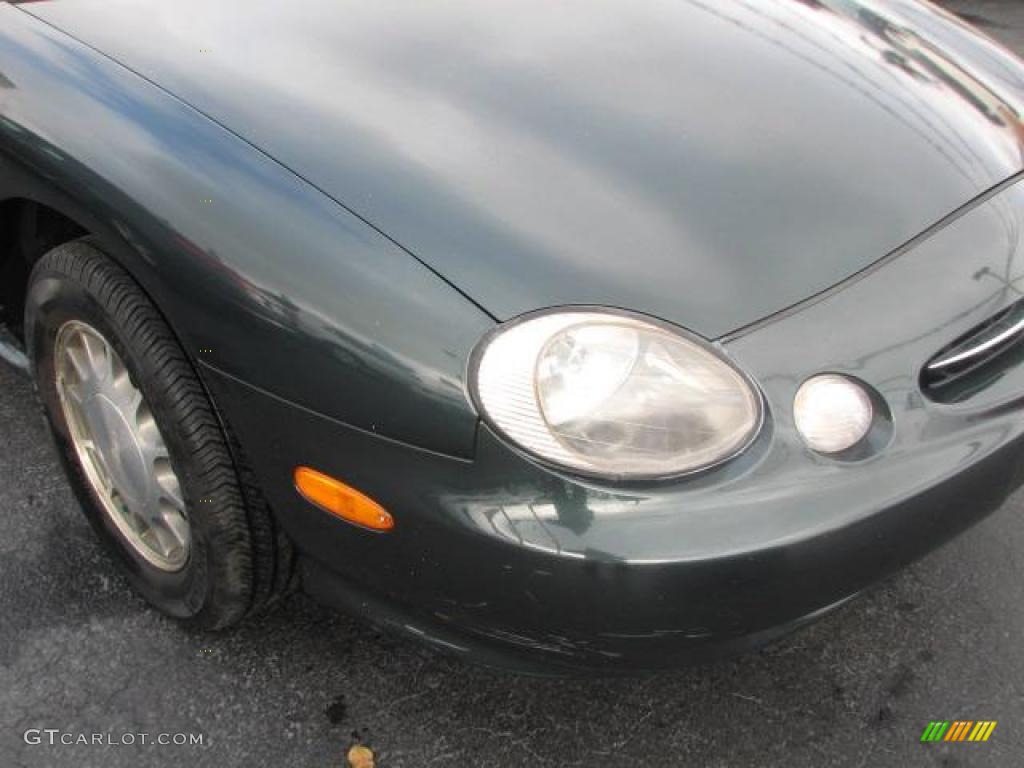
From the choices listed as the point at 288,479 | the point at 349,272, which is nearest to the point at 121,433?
the point at 288,479

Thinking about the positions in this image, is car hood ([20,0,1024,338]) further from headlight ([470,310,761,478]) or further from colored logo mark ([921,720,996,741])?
colored logo mark ([921,720,996,741])

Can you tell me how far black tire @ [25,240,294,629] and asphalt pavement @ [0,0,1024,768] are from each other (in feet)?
0.53

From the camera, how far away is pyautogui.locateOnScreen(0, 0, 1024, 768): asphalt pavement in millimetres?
1813

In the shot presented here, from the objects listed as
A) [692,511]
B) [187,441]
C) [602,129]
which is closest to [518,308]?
[692,511]

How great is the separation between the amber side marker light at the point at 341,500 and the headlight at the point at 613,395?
9.3 inches

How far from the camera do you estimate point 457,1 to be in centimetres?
199

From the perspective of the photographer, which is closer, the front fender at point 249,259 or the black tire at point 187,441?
the front fender at point 249,259

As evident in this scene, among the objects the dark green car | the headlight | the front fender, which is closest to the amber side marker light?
the dark green car

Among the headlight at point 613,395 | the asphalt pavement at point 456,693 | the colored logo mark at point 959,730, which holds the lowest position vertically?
the asphalt pavement at point 456,693

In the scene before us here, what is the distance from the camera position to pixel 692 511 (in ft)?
4.37

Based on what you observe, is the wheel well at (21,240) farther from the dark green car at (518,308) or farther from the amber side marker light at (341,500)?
the amber side marker light at (341,500)

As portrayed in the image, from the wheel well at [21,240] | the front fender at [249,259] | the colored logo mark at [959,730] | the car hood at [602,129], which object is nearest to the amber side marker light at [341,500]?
the front fender at [249,259]

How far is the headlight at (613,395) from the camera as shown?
4.43 ft

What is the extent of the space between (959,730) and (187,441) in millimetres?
1464
